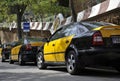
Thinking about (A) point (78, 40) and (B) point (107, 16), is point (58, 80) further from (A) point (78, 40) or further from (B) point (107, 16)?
(B) point (107, 16)

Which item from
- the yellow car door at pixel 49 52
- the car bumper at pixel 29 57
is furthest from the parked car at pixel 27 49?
the yellow car door at pixel 49 52

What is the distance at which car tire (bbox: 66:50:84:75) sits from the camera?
12.5 m

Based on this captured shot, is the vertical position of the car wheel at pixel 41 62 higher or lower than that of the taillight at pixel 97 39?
lower

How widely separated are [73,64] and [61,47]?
107cm

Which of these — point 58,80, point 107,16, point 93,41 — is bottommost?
point 58,80

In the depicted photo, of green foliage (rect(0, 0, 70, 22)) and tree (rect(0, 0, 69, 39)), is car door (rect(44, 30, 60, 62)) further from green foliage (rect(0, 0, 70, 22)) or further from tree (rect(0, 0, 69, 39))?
green foliage (rect(0, 0, 70, 22))

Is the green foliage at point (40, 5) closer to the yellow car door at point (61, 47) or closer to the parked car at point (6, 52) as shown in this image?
the parked car at point (6, 52)

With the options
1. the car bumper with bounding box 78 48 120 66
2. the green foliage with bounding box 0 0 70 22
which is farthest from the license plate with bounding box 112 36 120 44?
the green foliage with bounding box 0 0 70 22

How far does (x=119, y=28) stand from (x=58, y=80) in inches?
92.6

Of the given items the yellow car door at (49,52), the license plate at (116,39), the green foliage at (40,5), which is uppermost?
the green foliage at (40,5)

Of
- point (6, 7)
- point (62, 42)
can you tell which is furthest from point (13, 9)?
point (62, 42)

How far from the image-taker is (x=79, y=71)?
41.9 feet

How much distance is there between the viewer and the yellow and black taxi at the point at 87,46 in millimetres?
11906

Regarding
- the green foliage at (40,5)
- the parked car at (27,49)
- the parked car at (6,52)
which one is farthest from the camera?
the green foliage at (40,5)
